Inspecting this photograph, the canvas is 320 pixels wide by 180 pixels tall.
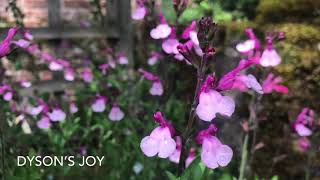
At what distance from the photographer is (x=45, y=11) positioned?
16.8ft

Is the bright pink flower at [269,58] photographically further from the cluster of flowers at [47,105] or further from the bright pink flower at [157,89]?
the cluster of flowers at [47,105]

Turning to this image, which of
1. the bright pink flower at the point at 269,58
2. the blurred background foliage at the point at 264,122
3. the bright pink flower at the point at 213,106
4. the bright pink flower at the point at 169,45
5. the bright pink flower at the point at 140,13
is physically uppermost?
the bright pink flower at the point at 213,106

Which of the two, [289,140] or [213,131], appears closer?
[213,131]

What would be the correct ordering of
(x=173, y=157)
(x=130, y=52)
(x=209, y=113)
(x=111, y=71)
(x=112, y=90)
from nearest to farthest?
(x=209, y=113) → (x=173, y=157) → (x=112, y=90) → (x=111, y=71) → (x=130, y=52)

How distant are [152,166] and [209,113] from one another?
1.15 metres

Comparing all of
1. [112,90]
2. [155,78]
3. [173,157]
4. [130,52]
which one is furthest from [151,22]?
[130,52]

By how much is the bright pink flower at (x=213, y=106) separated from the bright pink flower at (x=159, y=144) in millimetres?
143

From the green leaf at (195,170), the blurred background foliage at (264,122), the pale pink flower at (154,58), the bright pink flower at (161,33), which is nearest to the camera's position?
the green leaf at (195,170)

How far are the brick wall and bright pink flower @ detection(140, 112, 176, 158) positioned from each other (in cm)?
365

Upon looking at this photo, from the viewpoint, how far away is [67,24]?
519cm

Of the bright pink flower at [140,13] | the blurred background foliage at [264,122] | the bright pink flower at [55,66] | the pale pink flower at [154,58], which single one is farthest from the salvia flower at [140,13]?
the bright pink flower at [55,66]

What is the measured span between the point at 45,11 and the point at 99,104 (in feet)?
8.38

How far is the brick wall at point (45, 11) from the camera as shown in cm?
502

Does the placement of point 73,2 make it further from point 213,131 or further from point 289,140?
point 213,131
